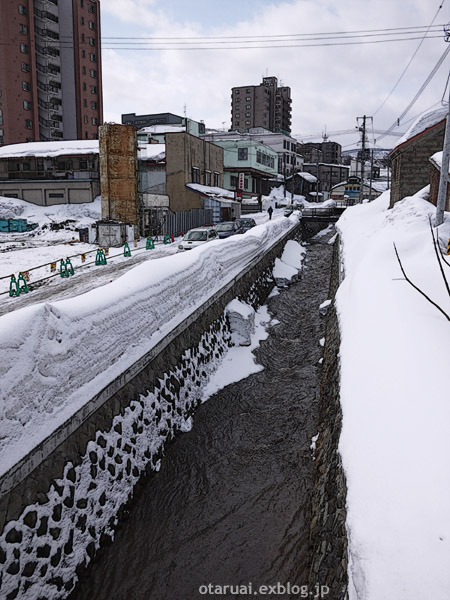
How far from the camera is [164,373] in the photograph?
877 centimetres

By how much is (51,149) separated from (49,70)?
78.4 feet

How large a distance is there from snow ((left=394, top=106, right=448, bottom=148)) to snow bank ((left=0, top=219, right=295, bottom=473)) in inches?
777

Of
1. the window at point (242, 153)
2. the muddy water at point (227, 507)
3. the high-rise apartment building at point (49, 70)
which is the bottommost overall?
the muddy water at point (227, 507)

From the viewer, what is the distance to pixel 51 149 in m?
42.1

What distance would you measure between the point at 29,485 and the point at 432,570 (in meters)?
3.98

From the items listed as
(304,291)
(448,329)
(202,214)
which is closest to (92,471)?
(448,329)

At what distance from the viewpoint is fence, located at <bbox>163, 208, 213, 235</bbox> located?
3456 cm

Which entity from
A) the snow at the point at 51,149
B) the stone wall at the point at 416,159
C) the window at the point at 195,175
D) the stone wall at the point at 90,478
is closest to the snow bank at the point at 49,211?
the snow at the point at 51,149

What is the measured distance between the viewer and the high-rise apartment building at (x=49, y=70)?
52375 mm

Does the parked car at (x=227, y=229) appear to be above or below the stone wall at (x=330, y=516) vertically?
above

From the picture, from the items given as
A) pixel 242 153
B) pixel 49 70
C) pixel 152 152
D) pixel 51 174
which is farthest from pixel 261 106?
pixel 51 174

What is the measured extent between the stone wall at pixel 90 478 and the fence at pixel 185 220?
1003 inches

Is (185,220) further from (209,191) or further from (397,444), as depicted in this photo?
(397,444)

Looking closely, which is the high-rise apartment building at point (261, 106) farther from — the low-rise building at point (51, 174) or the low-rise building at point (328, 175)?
the low-rise building at point (51, 174)
